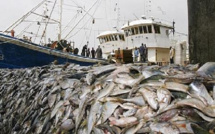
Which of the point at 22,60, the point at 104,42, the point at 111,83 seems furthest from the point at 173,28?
the point at 111,83

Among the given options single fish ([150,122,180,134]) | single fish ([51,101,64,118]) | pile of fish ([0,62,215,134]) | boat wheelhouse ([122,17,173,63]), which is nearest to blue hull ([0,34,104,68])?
pile of fish ([0,62,215,134])

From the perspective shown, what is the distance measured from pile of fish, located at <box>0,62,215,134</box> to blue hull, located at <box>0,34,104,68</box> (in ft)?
41.9

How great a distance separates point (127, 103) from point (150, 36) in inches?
1123

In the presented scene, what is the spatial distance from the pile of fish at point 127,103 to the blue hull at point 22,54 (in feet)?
41.9

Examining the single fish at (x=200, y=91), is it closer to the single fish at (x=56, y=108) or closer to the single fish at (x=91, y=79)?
the single fish at (x=91, y=79)

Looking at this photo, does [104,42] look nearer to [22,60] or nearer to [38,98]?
[22,60]

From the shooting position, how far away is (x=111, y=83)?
3.65 meters

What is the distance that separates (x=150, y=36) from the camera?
31.0 metres

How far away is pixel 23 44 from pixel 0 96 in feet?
35.3

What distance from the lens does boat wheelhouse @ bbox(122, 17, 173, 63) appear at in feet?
102

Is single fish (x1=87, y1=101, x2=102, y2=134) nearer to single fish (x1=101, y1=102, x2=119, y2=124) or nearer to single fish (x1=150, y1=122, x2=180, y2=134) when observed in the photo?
single fish (x1=101, y1=102, x2=119, y2=124)

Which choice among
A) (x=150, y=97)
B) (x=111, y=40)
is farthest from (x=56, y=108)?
(x=111, y=40)

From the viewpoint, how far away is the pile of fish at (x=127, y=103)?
105 inches

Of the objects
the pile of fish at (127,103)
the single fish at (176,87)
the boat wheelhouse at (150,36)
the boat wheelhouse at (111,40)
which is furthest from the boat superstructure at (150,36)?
the single fish at (176,87)
